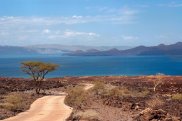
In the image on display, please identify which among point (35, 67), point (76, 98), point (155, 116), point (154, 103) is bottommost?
point (154, 103)

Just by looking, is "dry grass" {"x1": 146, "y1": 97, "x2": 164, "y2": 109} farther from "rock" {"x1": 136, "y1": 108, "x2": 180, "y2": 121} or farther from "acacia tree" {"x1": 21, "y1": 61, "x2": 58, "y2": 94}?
"acacia tree" {"x1": 21, "y1": 61, "x2": 58, "y2": 94}

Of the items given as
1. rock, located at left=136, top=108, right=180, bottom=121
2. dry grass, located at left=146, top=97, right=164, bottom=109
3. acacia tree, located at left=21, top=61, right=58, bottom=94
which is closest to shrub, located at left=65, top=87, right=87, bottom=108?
dry grass, located at left=146, top=97, right=164, bottom=109

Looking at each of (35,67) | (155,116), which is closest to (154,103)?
(155,116)

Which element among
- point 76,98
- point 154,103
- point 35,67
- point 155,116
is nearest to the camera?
point 155,116

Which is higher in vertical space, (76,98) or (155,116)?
(155,116)

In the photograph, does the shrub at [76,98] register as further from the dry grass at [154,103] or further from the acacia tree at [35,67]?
the acacia tree at [35,67]

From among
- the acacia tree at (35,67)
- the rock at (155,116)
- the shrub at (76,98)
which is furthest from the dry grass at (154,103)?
the acacia tree at (35,67)

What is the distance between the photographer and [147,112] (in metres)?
28.3

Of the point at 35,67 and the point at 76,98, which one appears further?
the point at 35,67

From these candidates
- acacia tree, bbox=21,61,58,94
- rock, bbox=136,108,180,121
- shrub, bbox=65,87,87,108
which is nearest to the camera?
rock, bbox=136,108,180,121

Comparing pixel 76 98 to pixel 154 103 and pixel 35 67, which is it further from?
pixel 35 67

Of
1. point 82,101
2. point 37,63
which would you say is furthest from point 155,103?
point 37,63

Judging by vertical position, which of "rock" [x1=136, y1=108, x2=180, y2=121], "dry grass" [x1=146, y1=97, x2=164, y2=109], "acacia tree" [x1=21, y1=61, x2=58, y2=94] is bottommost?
"dry grass" [x1=146, y1=97, x2=164, y2=109]

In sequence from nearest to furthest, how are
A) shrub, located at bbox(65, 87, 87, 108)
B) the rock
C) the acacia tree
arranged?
the rock, shrub, located at bbox(65, 87, 87, 108), the acacia tree
